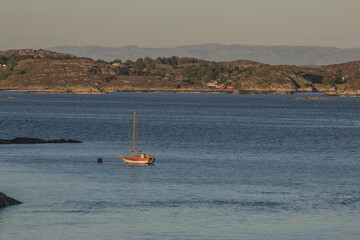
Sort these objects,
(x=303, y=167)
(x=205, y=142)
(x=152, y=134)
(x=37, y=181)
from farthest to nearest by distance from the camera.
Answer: (x=152, y=134)
(x=205, y=142)
(x=303, y=167)
(x=37, y=181)

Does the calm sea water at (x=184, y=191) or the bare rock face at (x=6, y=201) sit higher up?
the bare rock face at (x=6, y=201)

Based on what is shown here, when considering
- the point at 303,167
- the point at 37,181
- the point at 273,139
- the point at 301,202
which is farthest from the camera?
the point at 273,139

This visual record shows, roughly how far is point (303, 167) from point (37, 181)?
2693 centimetres

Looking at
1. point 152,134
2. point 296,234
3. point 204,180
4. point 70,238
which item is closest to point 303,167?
point 204,180

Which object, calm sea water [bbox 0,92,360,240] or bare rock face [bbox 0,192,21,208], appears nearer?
calm sea water [bbox 0,92,360,240]

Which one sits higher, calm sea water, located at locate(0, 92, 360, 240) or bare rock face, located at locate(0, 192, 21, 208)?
bare rock face, located at locate(0, 192, 21, 208)

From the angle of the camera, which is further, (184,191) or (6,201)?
(184,191)

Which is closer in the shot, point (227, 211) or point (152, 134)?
point (227, 211)

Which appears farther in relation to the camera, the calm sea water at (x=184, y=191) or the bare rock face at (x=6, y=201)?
the bare rock face at (x=6, y=201)

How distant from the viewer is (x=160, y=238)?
35.8 metres

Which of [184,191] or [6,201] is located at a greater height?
[6,201]

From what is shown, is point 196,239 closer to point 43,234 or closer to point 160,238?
point 160,238

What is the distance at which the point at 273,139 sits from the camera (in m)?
104

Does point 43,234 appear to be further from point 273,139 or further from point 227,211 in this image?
point 273,139
